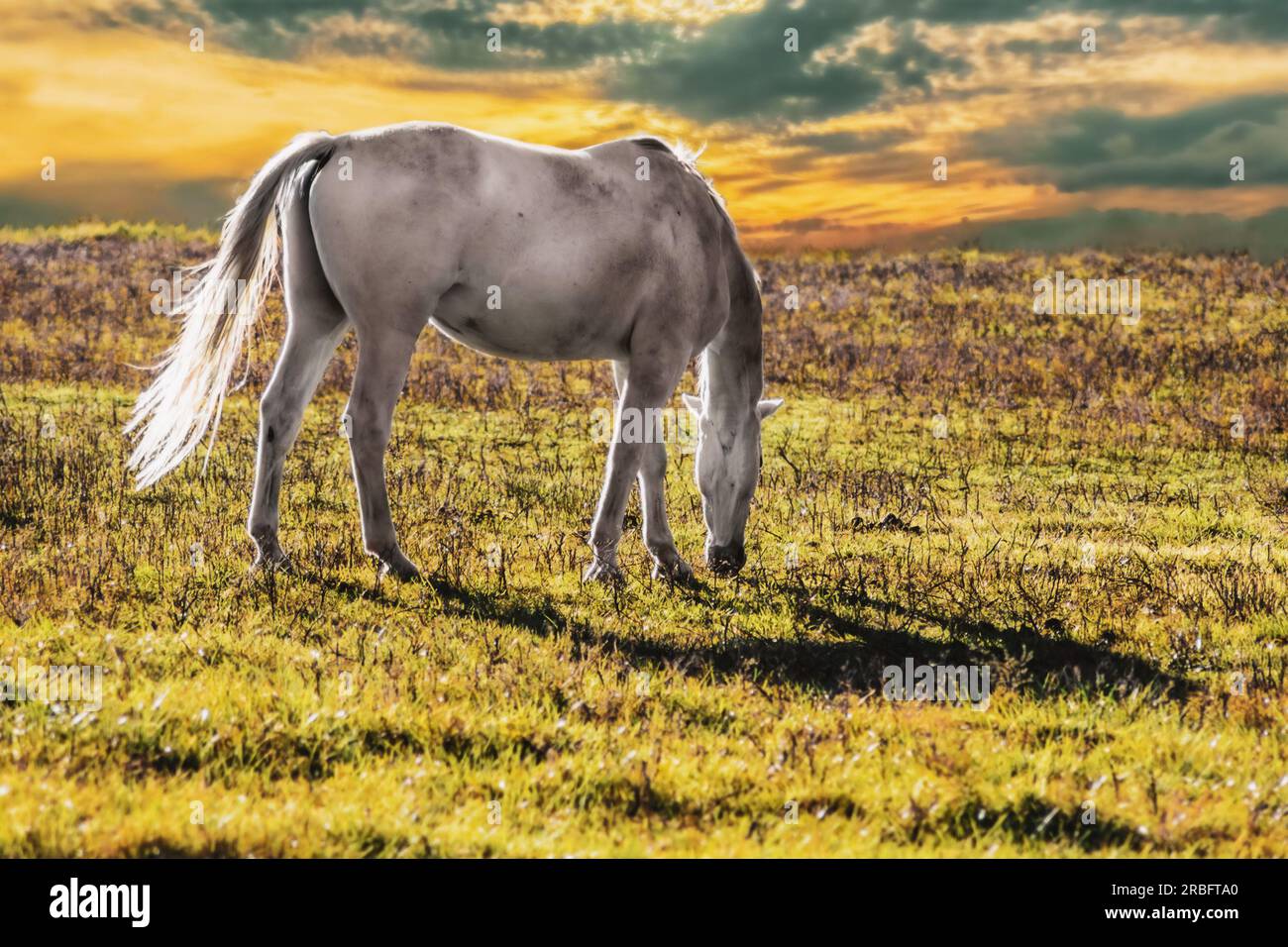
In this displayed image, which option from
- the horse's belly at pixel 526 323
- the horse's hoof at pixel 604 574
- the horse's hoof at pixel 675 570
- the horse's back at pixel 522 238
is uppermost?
the horse's back at pixel 522 238

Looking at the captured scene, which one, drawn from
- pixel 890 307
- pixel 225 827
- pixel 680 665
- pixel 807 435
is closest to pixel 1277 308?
pixel 890 307

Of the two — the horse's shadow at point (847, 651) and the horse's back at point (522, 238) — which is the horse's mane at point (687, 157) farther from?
the horse's shadow at point (847, 651)

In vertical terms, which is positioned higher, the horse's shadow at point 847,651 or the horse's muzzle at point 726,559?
the horse's muzzle at point 726,559

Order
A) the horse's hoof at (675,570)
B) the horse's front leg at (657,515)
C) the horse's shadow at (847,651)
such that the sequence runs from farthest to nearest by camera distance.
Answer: the horse's front leg at (657,515) < the horse's hoof at (675,570) < the horse's shadow at (847,651)

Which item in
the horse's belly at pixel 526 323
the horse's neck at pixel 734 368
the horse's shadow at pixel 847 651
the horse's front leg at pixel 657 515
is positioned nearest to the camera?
the horse's shadow at pixel 847 651

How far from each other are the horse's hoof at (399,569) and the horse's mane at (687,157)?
3.61 meters

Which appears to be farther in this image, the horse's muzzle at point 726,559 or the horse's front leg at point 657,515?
the horse's muzzle at point 726,559

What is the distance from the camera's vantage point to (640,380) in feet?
28.8

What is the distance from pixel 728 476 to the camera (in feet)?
30.4

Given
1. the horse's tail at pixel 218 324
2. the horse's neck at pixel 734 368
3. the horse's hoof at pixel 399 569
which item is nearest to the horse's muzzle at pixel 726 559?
the horse's neck at pixel 734 368

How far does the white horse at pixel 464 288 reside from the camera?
26.3 ft

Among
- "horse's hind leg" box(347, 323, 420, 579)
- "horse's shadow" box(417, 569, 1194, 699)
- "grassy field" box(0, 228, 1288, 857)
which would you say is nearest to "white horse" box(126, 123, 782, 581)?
"horse's hind leg" box(347, 323, 420, 579)

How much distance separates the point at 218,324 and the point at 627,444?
10.2ft
